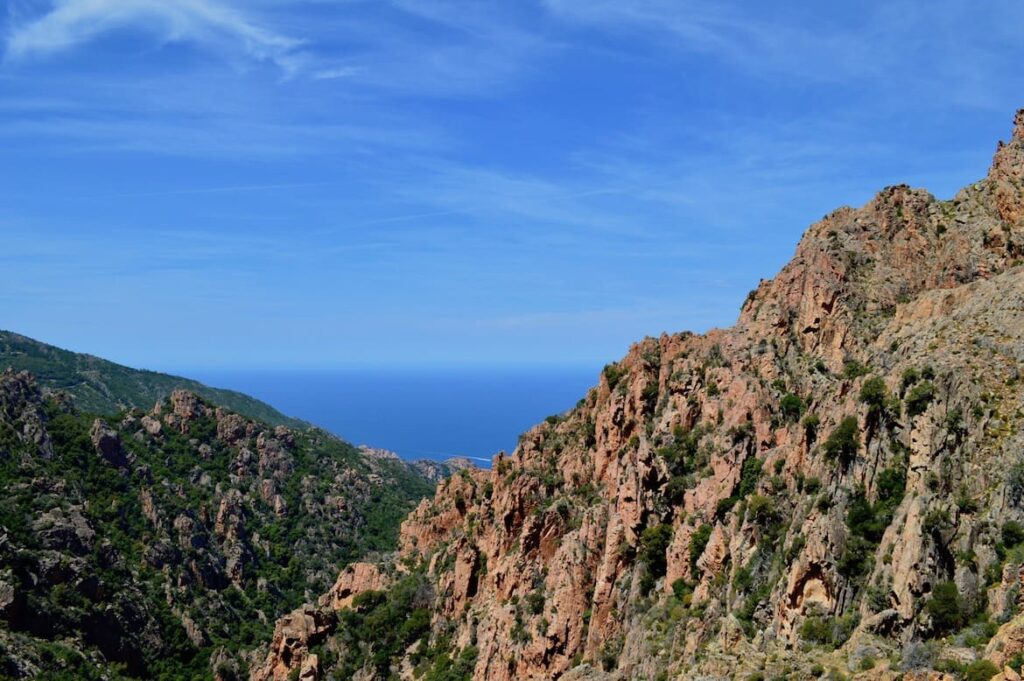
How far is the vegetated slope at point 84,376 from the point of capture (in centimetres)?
16288

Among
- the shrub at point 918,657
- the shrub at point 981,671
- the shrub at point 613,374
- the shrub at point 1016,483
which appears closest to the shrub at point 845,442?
the shrub at point 1016,483

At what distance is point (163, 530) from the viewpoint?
103 metres

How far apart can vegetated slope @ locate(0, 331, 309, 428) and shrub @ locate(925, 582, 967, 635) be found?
147014 mm

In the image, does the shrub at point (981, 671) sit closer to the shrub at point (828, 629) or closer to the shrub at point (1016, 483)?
the shrub at point (828, 629)

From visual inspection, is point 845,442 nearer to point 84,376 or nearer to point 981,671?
point 981,671

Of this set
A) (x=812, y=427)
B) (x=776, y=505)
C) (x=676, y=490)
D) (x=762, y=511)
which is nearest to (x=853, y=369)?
(x=812, y=427)

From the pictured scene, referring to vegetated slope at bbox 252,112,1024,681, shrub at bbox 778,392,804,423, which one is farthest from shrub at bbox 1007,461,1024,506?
shrub at bbox 778,392,804,423

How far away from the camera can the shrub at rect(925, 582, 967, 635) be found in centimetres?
2711

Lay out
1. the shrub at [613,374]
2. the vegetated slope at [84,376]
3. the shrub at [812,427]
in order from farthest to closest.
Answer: the vegetated slope at [84,376], the shrub at [613,374], the shrub at [812,427]

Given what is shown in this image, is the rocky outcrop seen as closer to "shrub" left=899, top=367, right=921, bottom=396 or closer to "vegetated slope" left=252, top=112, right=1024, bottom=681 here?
"vegetated slope" left=252, top=112, right=1024, bottom=681

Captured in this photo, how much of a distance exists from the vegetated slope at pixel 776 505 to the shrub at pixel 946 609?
76 millimetres

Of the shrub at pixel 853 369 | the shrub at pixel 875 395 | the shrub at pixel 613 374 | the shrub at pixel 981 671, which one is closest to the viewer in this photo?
the shrub at pixel 981 671

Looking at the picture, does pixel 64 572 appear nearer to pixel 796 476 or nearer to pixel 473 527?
pixel 473 527

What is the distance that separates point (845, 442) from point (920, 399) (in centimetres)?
390
